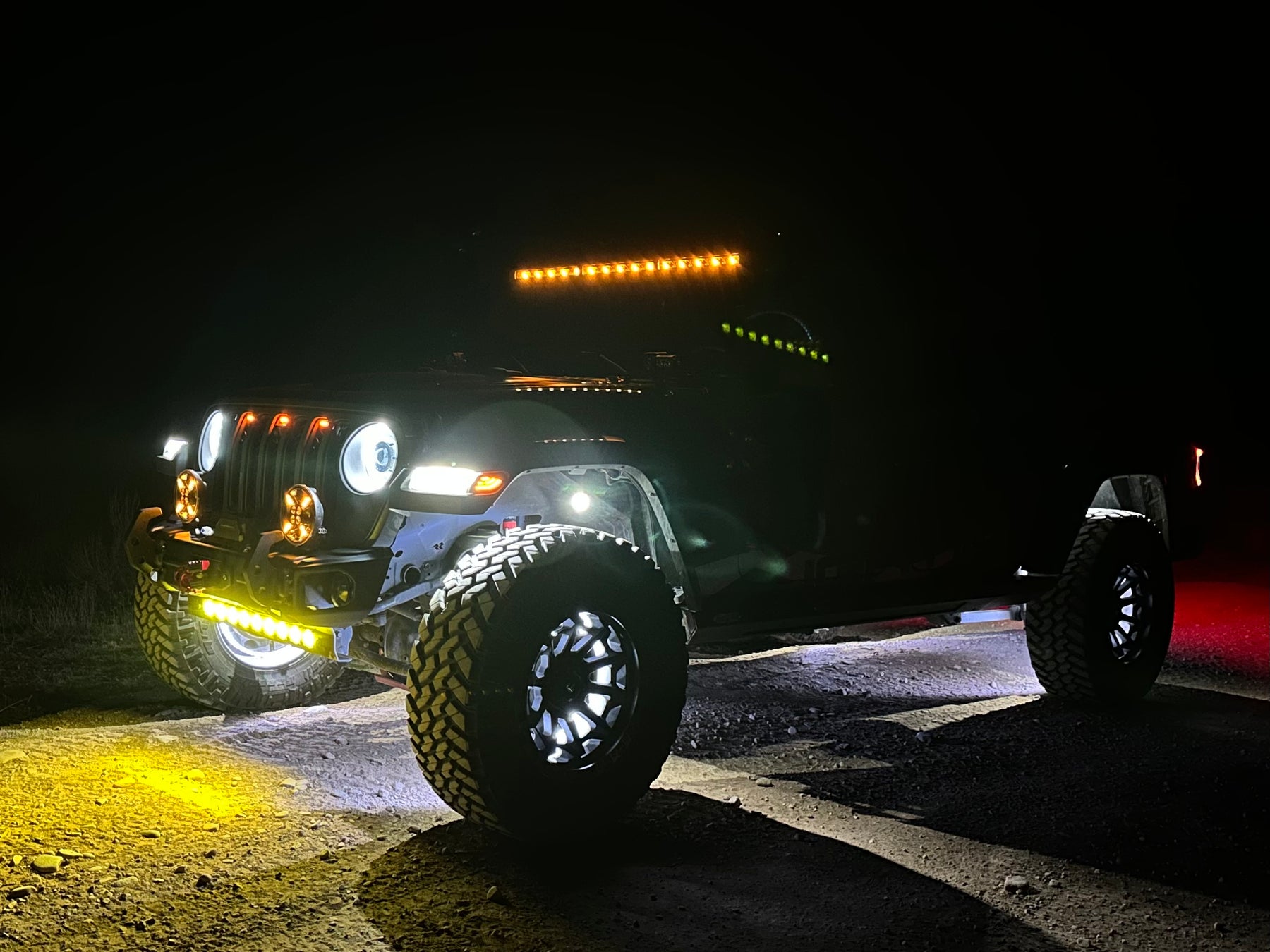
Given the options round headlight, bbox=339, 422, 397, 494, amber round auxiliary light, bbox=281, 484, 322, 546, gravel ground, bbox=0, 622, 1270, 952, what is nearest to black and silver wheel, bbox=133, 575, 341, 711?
gravel ground, bbox=0, 622, 1270, 952

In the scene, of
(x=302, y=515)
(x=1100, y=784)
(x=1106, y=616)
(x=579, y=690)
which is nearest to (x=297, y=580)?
(x=302, y=515)

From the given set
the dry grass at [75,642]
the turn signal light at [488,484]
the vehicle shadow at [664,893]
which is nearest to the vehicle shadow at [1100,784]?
the vehicle shadow at [664,893]

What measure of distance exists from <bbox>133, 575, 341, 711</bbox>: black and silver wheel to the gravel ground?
15 cm

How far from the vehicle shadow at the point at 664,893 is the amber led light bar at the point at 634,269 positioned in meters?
2.37

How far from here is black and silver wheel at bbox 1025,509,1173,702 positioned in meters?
6.71

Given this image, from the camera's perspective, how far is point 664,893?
4199mm

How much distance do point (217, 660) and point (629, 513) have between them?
84.1 inches

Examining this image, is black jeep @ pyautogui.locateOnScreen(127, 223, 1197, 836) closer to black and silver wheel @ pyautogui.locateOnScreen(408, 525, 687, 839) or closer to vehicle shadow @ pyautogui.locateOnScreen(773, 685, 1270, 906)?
black and silver wheel @ pyautogui.locateOnScreen(408, 525, 687, 839)

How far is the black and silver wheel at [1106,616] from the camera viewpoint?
6707 millimetres

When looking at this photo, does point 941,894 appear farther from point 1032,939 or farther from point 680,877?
point 680,877

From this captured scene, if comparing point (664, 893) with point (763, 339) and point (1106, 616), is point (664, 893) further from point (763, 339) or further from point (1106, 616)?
point (1106, 616)

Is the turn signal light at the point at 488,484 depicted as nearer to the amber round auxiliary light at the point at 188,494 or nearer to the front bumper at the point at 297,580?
the front bumper at the point at 297,580

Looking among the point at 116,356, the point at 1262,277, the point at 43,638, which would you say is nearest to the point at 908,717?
the point at 43,638

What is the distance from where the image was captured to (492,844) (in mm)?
4660
